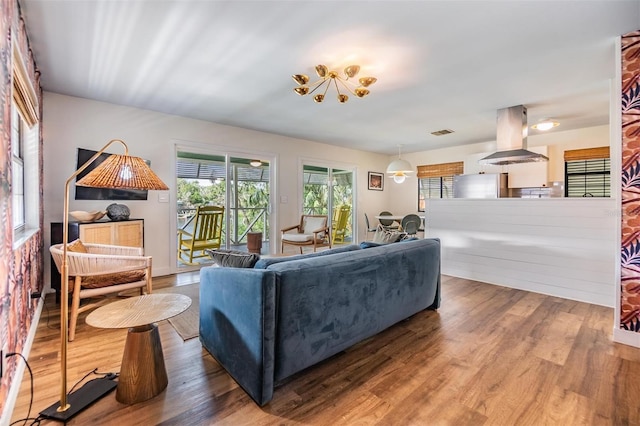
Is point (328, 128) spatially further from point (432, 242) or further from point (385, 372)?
point (385, 372)

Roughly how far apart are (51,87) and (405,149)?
6.32 metres

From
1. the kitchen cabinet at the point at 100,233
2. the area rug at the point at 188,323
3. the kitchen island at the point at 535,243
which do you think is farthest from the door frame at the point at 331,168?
the area rug at the point at 188,323

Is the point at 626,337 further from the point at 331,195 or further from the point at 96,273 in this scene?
the point at 331,195

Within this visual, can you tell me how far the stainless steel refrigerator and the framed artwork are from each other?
209 cm

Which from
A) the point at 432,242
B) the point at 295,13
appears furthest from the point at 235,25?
the point at 432,242

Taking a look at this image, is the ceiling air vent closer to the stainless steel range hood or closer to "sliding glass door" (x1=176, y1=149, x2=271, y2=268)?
the stainless steel range hood

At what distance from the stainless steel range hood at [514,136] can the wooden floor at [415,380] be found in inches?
83.4

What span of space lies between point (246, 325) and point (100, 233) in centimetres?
253

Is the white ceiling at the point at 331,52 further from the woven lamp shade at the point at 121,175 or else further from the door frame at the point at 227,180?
the woven lamp shade at the point at 121,175

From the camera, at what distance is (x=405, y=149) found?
6.88 m

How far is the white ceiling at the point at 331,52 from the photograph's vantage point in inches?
75.2

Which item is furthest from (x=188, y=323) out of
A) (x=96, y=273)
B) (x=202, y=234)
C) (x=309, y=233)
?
(x=309, y=233)

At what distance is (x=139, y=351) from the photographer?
1.59 metres

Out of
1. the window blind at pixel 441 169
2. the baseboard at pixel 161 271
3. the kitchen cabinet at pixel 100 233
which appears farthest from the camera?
the window blind at pixel 441 169
